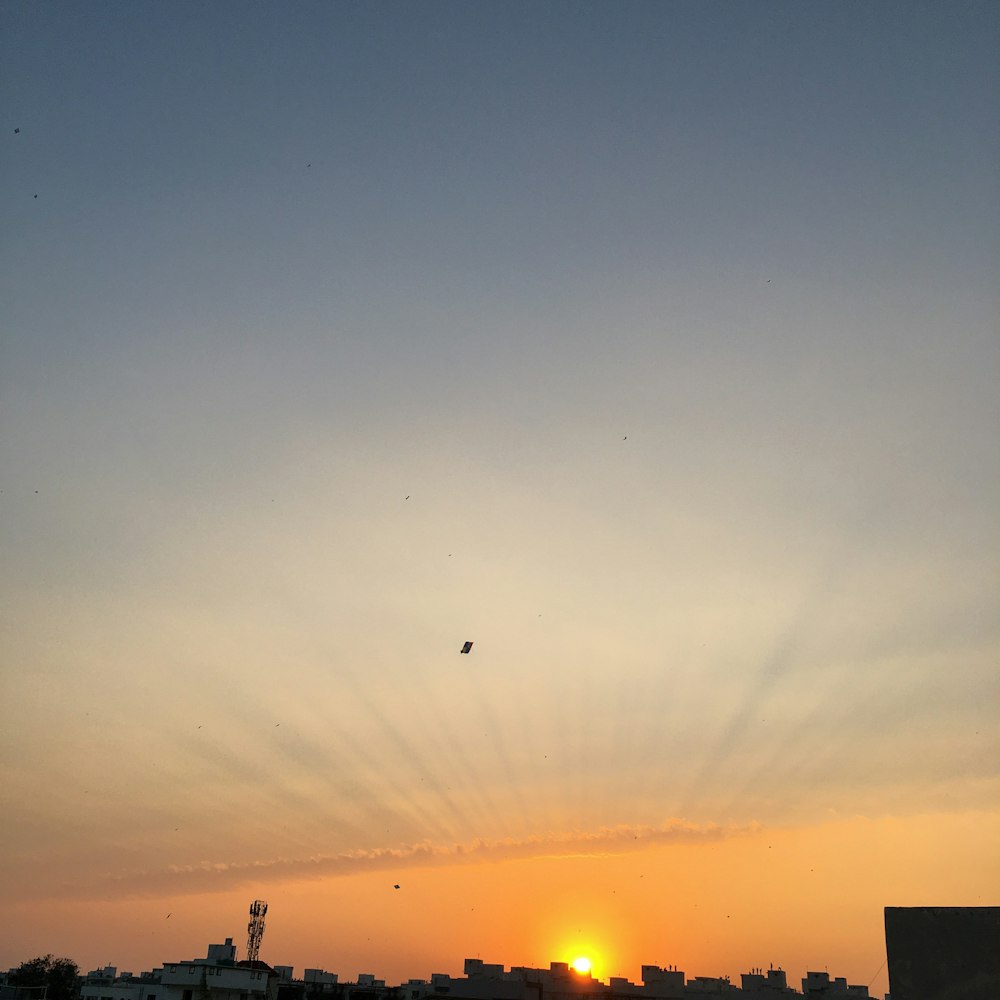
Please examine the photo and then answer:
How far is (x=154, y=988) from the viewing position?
84500mm

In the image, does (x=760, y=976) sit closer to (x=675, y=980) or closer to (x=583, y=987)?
(x=675, y=980)

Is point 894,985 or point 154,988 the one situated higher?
point 894,985

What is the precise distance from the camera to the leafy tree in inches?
4886

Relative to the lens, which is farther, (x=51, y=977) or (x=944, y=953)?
(x=51, y=977)

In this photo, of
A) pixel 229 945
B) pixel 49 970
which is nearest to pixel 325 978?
pixel 229 945

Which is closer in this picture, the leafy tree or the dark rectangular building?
the dark rectangular building

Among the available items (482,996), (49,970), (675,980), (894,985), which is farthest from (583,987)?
(894,985)

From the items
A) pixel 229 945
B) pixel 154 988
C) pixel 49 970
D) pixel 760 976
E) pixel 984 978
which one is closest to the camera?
pixel 984 978

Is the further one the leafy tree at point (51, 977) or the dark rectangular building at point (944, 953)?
the leafy tree at point (51, 977)

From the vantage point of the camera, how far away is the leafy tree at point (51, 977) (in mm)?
124094

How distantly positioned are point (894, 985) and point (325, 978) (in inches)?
4873

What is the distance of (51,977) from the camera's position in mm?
128375

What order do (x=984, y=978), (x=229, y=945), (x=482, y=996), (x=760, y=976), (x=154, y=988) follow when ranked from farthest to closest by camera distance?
(x=229, y=945), (x=760, y=976), (x=482, y=996), (x=154, y=988), (x=984, y=978)

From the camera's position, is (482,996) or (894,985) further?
(482,996)
